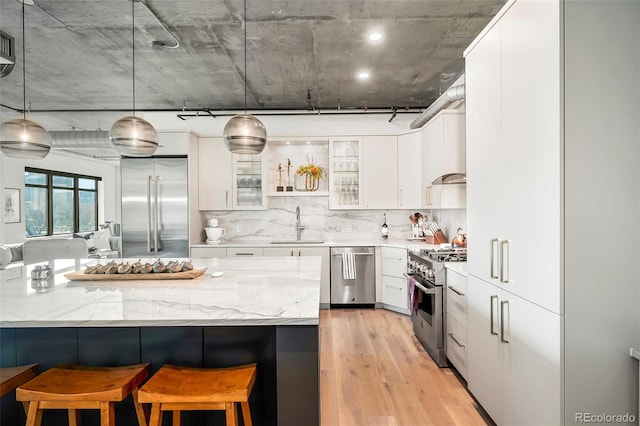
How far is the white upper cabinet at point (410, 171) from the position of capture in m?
4.75

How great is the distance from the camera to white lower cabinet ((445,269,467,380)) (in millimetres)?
2666

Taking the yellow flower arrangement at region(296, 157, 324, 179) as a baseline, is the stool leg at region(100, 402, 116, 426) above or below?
below

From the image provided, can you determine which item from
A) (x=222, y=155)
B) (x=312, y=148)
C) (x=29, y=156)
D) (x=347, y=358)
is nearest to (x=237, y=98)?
(x=222, y=155)

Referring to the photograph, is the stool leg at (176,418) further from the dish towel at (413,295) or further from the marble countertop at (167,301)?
the dish towel at (413,295)

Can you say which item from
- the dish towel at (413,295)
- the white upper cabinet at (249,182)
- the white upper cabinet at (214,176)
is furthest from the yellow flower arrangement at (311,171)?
the dish towel at (413,295)

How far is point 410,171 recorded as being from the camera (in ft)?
15.9

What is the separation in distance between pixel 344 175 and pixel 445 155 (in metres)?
1.65

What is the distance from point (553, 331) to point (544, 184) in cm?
66

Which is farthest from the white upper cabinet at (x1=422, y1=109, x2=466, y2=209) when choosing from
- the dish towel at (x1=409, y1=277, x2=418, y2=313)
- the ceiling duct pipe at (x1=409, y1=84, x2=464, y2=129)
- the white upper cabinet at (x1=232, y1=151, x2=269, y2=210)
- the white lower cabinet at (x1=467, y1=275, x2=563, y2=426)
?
the white upper cabinet at (x1=232, y1=151, x2=269, y2=210)

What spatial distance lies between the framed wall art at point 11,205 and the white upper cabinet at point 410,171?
23.3 ft

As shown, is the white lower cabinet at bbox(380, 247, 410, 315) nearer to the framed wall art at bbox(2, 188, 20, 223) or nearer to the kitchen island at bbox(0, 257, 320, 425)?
the kitchen island at bbox(0, 257, 320, 425)

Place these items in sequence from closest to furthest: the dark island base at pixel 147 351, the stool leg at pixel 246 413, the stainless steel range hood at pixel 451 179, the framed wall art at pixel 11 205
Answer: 1. the stool leg at pixel 246 413
2. the dark island base at pixel 147 351
3. the stainless steel range hood at pixel 451 179
4. the framed wall art at pixel 11 205

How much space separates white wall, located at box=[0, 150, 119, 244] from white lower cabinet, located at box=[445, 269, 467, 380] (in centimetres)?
764

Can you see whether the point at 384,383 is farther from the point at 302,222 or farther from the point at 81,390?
the point at 302,222
